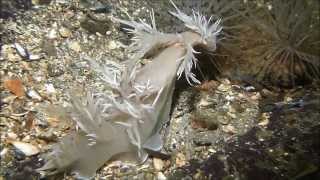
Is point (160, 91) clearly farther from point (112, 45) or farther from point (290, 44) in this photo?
point (290, 44)

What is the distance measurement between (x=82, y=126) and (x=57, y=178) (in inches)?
12.0

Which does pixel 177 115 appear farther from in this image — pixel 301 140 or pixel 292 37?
pixel 292 37

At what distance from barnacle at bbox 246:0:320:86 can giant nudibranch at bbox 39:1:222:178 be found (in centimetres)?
47

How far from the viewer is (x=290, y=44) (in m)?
2.53

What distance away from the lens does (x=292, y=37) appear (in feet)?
8.29

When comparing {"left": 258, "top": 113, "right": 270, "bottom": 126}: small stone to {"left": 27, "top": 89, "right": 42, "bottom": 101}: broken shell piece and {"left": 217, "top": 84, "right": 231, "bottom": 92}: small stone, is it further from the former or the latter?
{"left": 27, "top": 89, "right": 42, "bottom": 101}: broken shell piece

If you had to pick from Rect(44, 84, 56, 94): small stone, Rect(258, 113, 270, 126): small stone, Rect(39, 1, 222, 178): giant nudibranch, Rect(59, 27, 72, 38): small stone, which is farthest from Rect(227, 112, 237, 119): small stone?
Rect(59, 27, 72, 38): small stone

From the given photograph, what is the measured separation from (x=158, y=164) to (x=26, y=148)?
2.32 ft

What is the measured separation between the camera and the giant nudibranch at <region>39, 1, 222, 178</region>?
199 cm

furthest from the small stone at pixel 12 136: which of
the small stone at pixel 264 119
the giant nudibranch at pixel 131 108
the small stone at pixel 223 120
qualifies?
the small stone at pixel 264 119

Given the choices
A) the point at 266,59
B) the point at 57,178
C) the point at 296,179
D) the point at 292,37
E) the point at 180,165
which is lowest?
the point at 57,178

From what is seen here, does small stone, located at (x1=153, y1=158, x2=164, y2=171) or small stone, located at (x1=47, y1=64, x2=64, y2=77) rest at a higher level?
small stone, located at (x1=47, y1=64, x2=64, y2=77)

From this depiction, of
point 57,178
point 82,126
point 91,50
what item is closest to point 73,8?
point 91,50

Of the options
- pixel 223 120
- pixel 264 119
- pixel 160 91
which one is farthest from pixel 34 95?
pixel 264 119
